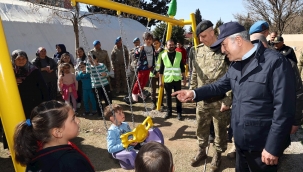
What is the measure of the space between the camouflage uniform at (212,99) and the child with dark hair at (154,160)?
1930mm

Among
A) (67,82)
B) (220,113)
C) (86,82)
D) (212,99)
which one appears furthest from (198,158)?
(67,82)

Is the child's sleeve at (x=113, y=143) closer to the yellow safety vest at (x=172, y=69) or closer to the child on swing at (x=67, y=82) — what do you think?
the yellow safety vest at (x=172, y=69)

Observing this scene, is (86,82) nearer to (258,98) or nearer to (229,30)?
(229,30)

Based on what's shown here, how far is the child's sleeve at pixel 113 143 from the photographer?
9.36 feet

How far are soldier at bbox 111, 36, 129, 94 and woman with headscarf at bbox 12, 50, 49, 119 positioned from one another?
4.38 meters

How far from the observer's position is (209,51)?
340 centimetres

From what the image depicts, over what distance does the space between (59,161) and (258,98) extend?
157 cm

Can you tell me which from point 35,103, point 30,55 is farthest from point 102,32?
point 35,103

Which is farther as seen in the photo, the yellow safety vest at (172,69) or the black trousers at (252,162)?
the yellow safety vest at (172,69)

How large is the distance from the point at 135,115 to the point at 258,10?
16375 mm

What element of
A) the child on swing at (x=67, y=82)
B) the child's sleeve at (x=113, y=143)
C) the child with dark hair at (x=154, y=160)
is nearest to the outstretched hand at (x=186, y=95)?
the child's sleeve at (x=113, y=143)

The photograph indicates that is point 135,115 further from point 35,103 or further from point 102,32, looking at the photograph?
point 102,32

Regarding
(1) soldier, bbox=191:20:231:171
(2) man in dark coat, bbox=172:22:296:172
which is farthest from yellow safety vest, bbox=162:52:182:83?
(2) man in dark coat, bbox=172:22:296:172

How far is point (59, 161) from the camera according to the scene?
4.50 feet
